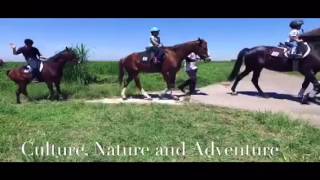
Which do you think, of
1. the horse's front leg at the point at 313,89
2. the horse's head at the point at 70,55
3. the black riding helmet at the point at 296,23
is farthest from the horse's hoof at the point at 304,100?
the horse's head at the point at 70,55

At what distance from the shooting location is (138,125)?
5184mm

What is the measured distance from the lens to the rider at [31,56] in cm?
496

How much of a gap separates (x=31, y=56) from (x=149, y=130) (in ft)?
4.83

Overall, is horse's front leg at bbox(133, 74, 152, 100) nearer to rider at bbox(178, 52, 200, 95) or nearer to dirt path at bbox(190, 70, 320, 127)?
rider at bbox(178, 52, 200, 95)

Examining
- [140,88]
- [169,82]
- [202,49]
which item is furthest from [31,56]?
[202,49]

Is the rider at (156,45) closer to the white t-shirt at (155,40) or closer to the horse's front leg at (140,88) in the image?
the white t-shirt at (155,40)

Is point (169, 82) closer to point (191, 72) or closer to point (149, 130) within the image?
point (191, 72)

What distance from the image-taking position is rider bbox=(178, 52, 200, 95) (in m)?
5.46

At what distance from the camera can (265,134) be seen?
505 cm

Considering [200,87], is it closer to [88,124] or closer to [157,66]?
[157,66]

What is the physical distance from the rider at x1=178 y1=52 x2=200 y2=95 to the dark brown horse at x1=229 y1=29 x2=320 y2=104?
1.50ft

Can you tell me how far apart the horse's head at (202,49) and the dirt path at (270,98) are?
552 millimetres
